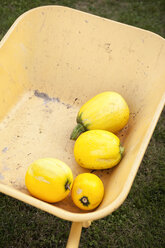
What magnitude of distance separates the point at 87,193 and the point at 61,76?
767 millimetres

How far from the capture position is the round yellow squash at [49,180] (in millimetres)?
982

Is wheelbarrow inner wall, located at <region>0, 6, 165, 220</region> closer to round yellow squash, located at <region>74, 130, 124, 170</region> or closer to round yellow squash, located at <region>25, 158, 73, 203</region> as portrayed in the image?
round yellow squash, located at <region>74, 130, 124, 170</region>

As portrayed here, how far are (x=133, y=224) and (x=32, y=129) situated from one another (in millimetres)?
797

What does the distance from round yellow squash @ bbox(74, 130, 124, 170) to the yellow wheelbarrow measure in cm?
11

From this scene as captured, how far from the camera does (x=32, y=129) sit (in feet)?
4.70

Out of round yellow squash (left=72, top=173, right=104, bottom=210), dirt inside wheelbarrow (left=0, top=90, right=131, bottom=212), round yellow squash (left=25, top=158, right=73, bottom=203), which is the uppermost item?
round yellow squash (left=25, top=158, right=73, bottom=203)

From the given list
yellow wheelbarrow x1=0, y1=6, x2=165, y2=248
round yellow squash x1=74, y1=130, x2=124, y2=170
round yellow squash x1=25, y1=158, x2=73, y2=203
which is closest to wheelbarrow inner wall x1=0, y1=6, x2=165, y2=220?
yellow wheelbarrow x1=0, y1=6, x2=165, y2=248

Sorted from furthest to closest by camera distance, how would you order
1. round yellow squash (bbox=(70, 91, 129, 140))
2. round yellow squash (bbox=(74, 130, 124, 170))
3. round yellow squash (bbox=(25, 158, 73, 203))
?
1. round yellow squash (bbox=(70, 91, 129, 140))
2. round yellow squash (bbox=(74, 130, 124, 170))
3. round yellow squash (bbox=(25, 158, 73, 203))

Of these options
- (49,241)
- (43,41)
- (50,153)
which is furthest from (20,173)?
(43,41)

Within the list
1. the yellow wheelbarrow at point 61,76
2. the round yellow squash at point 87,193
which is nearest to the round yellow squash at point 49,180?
the round yellow squash at point 87,193

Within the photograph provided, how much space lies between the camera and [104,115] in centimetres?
124

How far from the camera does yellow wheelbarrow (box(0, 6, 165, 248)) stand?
133 centimetres

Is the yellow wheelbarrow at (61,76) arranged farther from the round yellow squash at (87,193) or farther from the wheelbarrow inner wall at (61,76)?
the round yellow squash at (87,193)

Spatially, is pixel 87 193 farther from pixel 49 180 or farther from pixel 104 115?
pixel 104 115
